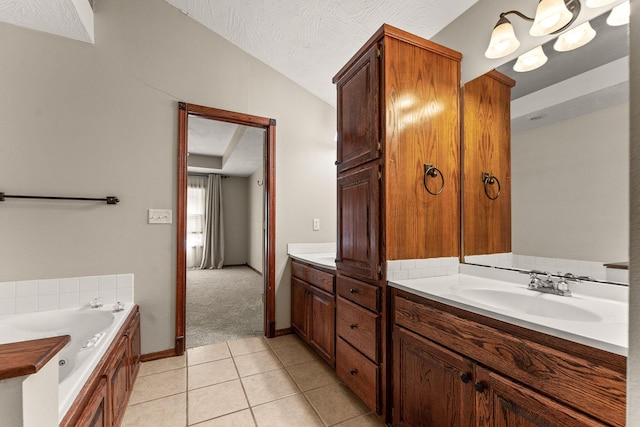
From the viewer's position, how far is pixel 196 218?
7.01 m

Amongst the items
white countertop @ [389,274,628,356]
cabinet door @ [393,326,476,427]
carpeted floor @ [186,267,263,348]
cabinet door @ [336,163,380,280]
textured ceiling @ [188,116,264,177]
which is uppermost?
textured ceiling @ [188,116,264,177]

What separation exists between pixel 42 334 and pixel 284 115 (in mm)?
2524

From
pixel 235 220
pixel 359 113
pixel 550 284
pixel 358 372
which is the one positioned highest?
pixel 359 113

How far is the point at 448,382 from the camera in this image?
1183 mm

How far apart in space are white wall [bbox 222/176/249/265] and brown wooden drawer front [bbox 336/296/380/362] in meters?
5.83

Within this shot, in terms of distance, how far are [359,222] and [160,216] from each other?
5.59ft

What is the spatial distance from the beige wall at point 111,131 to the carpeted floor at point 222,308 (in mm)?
445

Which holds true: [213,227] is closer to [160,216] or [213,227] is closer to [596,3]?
[160,216]

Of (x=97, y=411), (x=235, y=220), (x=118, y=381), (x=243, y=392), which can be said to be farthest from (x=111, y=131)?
(x=235, y=220)

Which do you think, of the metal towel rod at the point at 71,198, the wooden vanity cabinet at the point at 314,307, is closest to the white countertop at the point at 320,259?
the wooden vanity cabinet at the point at 314,307

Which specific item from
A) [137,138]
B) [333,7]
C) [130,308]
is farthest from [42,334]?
[333,7]

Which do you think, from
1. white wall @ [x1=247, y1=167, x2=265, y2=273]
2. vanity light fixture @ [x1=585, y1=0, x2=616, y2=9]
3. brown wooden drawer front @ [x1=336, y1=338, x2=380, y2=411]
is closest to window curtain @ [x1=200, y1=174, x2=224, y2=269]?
white wall @ [x1=247, y1=167, x2=265, y2=273]

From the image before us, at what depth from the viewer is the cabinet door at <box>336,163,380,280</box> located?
5.22ft

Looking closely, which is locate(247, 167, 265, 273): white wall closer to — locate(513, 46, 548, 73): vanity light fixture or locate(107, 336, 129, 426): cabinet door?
locate(107, 336, 129, 426): cabinet door
